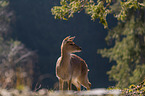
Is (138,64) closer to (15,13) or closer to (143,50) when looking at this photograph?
(143,50)

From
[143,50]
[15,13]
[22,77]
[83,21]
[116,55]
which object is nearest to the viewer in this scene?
[22,77]

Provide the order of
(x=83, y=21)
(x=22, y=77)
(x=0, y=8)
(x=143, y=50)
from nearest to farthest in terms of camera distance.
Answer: (x=22, y=77), (x=143, y=50), (x=0, y=8), (x=83, y=21)

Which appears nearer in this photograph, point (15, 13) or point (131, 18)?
point (131, 18)

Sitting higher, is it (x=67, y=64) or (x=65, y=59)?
(x=65, y=59)

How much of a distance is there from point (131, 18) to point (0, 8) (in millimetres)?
9205

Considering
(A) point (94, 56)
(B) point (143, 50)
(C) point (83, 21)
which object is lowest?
(A) point (94, 56)

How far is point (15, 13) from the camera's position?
20.7 meters

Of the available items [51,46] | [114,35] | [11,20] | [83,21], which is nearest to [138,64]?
[114,35]

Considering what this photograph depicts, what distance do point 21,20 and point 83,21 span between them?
524 cm

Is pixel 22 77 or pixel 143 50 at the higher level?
pixel 22 77

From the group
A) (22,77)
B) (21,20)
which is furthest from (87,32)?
(22,77)

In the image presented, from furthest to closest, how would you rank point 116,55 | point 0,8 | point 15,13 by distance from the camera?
point 15,13 < point 0,8 < point 116,55

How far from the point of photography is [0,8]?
17.7 m

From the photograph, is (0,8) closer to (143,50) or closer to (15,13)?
(15,13)
